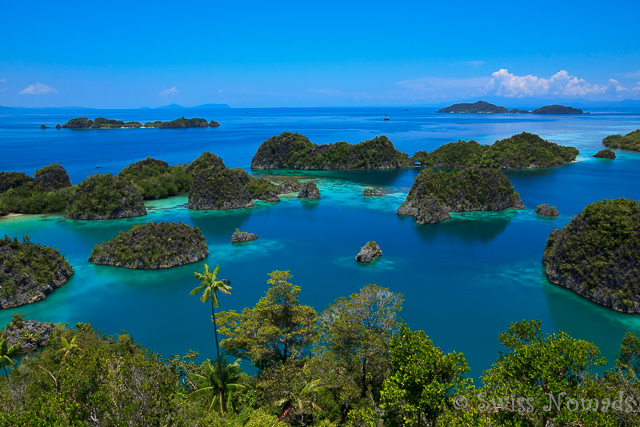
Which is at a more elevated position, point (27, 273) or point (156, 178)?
point (156, 178)

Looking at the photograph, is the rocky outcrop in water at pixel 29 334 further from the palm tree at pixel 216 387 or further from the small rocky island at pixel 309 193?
the small rocky island at pixel 309 193

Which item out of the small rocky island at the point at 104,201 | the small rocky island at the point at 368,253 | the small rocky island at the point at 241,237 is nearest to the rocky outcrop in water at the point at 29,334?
the small rocky island at the point at 241,237

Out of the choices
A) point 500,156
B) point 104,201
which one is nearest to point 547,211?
point 500,156

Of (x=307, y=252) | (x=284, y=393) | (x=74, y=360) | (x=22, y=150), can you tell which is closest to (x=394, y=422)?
(x=284, y=393)

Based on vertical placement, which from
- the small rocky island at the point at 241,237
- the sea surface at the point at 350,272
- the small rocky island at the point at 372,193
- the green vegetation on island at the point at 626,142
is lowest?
the sea surface at the point at 350,272

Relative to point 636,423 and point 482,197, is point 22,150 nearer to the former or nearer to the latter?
point 482,197

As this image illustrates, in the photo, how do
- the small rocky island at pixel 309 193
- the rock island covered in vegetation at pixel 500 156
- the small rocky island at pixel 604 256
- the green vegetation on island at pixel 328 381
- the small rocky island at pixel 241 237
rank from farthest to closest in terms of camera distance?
the rock island covered in vegetation at pixel 500 156
the small rocky island at pixel 309 193
the small rocky island at pixel 241 237
the small rocky island at pixel 604 256
the green vegetation on island at pixel 328 381

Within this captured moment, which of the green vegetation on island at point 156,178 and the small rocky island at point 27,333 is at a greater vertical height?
the green vegetation on island at point 156,178

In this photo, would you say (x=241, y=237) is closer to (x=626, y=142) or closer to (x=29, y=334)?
(x=29, y=334)
